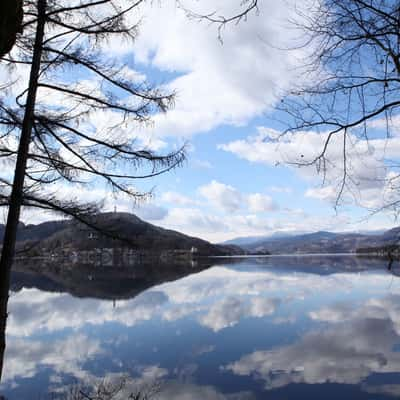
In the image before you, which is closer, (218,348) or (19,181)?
(19,181)

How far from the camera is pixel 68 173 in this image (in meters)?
6.02

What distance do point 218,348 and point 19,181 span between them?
15.5 m

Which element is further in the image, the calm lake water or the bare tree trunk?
the calm lake water

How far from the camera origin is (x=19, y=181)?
5.44 m

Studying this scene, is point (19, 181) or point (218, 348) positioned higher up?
point (19, 181)

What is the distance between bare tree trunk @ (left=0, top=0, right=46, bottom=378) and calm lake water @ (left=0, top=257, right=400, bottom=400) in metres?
5.57

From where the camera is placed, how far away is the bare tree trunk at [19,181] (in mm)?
5125

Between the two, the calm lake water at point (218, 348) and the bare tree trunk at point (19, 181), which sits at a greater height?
the bare tree trunk at point (19, 181)

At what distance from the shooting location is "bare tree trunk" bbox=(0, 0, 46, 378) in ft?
16.8

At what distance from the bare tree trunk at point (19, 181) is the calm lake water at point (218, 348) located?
5567 millimetres

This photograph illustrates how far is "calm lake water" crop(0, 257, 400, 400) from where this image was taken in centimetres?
1340

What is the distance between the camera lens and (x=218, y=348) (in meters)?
18.4

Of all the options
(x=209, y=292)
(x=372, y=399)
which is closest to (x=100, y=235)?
(x=372, y=399)

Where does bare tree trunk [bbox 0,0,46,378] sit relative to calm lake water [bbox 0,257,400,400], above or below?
above
